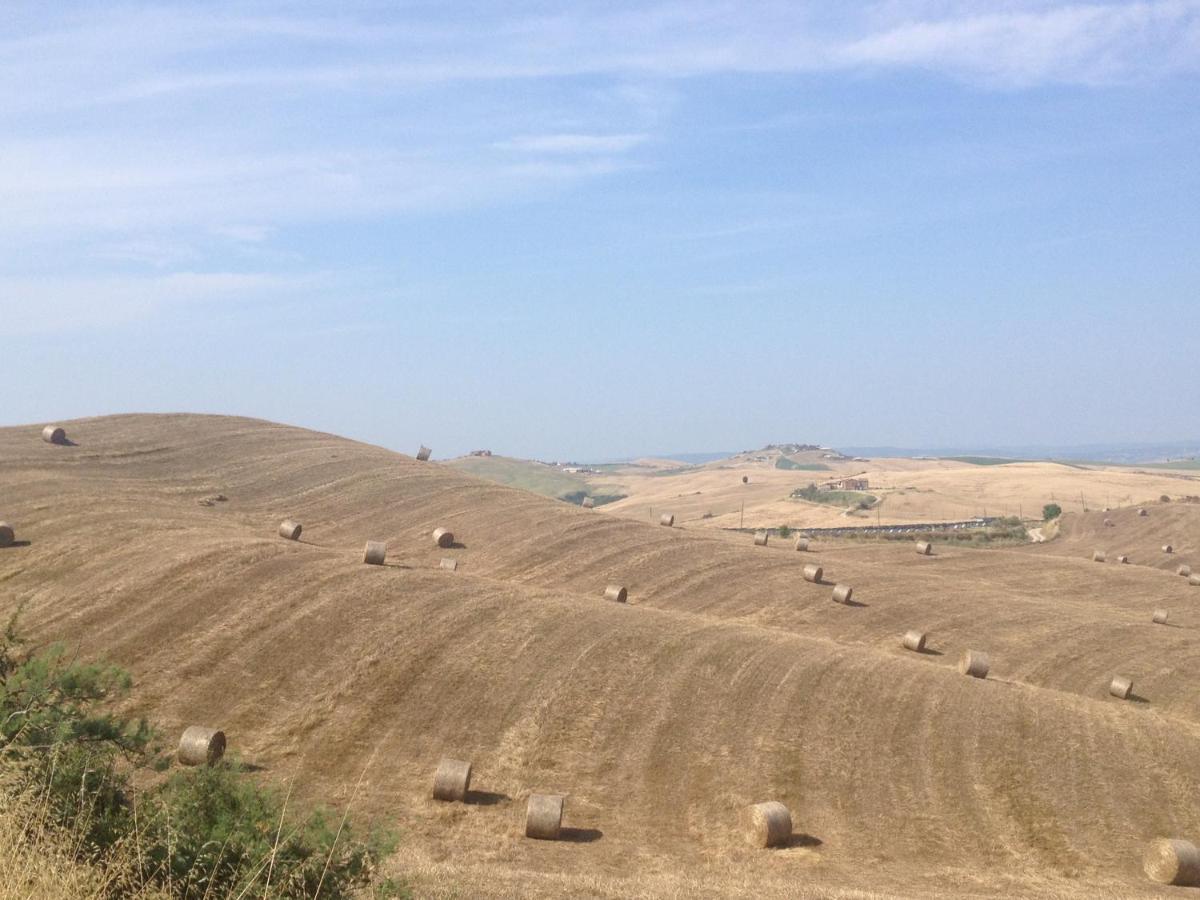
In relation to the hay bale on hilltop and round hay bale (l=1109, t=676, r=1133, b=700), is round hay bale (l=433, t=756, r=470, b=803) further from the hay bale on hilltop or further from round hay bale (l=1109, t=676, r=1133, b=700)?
round hay bale (l=1109, t=676, r=1133, b=700)

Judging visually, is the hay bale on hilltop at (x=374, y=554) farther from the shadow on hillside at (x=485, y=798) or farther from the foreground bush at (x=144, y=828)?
the foreground bush at (x=144, y=828)

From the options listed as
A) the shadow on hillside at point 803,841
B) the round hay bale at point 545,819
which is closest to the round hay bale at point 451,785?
the round hay bale at point 545,819

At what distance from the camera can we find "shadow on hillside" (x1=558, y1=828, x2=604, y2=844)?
1728 cm

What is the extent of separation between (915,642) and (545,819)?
1853 centimetres

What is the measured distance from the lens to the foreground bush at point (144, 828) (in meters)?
8.47

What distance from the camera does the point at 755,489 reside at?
139 meters

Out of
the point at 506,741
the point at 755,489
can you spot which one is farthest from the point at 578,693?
the point at 755,489

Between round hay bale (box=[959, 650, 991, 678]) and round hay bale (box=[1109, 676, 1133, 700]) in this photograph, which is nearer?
round hay bale (box=[959, 650, 991, 678])

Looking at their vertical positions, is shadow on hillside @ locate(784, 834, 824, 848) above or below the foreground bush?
below

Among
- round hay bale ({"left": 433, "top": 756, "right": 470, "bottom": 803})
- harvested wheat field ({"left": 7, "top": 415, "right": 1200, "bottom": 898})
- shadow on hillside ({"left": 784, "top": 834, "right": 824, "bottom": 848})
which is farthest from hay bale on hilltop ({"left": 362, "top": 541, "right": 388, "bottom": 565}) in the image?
shadow on hillside ({"left": 784, "top": 834, "right": 824, "bottom": 848})

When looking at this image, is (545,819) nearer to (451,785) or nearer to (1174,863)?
(451,785)

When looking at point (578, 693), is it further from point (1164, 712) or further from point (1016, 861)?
point (1164, 712)

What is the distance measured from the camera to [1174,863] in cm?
1708

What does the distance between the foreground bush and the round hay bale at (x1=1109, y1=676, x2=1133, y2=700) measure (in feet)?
83.8
